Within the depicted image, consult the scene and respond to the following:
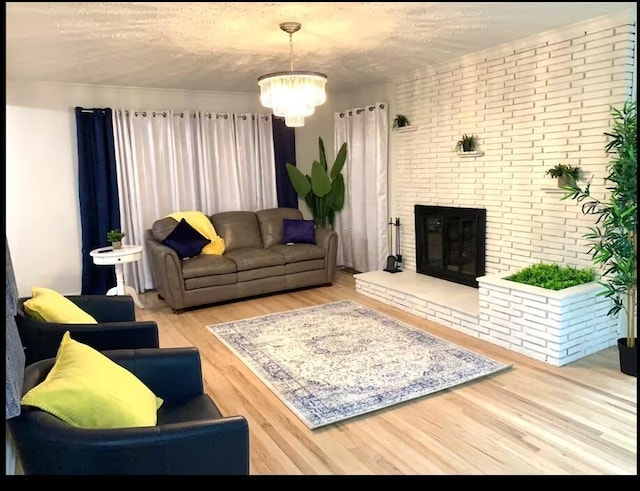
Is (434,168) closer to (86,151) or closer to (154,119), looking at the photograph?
(154,119)

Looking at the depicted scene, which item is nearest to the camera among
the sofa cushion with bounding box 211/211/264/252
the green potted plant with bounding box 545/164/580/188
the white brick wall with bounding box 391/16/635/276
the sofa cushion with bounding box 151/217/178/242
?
the white brick wall with bounding box 391/16/635/276

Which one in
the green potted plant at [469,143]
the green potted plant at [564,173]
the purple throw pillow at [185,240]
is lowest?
the purple throw pillow at [185,240]

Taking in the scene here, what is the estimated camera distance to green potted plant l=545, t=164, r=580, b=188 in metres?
3.68

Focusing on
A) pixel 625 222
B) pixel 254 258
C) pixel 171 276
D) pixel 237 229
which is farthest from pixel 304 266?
pixel 625 222

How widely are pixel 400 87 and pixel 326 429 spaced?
3.93 metres

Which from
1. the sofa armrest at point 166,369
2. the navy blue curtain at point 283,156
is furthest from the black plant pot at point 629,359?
the navy blue curtain at point 283,156

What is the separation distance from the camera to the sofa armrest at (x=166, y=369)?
87.0 inches

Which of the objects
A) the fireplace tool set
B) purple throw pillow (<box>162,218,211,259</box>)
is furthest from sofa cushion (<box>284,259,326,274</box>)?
purple throw pillow (<box>162,218,211,259</box>)

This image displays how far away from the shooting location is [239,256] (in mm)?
5176

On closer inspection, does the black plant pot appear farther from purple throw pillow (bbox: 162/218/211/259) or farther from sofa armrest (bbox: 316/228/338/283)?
purple throw pillow (bbox: 162/218/211/259)

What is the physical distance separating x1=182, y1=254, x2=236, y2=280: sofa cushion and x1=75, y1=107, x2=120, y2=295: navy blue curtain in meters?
1.20

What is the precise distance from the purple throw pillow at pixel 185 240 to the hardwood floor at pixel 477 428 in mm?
1740

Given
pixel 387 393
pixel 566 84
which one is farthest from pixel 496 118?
pixel 387 393

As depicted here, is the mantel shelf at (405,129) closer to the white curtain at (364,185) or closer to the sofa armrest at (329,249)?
the white curtain at (364,185)
